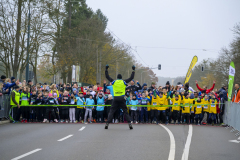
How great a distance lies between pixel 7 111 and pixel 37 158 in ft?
38.8

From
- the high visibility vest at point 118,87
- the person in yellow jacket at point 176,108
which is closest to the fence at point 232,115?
the person in yellow jacket at point 176,108

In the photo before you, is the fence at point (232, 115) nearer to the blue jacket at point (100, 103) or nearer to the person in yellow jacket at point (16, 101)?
the blue jacket at point (100, 103)

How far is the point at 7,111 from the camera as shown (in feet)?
63.1

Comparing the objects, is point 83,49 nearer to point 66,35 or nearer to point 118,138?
point 66,35

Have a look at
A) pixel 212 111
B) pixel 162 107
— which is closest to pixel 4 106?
pixel 162 107

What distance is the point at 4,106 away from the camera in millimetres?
18750

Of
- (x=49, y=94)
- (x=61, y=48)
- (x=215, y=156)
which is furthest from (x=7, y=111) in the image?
(x=61, y=48)

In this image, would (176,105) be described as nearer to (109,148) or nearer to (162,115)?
(162,115)

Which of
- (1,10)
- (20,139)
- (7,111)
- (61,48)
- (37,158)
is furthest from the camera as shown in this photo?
(61,48)

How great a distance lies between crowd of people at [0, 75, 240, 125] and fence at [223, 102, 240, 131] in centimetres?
87

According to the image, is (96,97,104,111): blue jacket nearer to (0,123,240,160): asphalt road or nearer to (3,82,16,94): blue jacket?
(3,82,16,94): blue jacket

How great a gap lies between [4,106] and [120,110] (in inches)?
234

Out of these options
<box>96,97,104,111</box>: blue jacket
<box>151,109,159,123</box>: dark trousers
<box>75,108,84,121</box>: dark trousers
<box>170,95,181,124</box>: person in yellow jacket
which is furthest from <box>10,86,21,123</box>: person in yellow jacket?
<box>170,95,181,124</box>: person in yellow jacket

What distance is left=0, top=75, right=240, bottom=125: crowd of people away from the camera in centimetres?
1938
